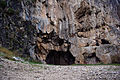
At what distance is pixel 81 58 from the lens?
→ 26.5 m

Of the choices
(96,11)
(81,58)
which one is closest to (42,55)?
(81,58)

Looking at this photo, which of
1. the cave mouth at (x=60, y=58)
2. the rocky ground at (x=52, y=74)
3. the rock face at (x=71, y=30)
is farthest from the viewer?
the cave mouth at (x=60, y=58)

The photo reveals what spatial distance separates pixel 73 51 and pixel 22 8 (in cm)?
1223

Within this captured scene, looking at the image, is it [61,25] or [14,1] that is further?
[61,25]

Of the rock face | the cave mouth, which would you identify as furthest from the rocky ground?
the cave mouth

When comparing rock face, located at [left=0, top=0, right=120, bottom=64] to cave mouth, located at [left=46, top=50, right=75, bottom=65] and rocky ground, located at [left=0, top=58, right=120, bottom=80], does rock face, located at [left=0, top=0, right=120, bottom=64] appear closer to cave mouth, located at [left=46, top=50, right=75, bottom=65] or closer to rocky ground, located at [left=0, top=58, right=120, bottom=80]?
cave mouth, located at [left=46, top=50, right=75, bottom=65]

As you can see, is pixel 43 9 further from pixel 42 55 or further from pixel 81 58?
pixel 81 58

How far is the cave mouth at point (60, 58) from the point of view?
2762 cm

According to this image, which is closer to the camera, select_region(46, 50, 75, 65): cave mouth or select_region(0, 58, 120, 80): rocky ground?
select_region(0, 58, 120, 80): rocky ground

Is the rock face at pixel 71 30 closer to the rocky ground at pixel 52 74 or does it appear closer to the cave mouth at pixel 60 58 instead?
the cave mouth at pixel 60 58

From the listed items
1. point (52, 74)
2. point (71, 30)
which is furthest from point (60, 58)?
point (52, 74)

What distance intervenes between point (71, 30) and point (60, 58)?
247 inches

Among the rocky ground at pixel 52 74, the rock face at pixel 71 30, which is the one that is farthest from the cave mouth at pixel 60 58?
the rocky ground at pixel 52 74

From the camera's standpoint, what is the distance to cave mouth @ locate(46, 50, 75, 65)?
27625 mm
